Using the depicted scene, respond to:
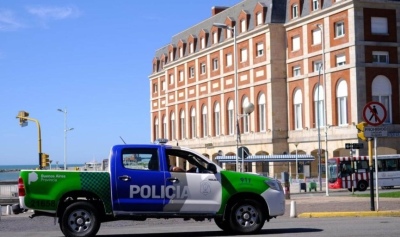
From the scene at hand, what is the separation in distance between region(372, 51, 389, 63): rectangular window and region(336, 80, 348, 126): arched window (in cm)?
330

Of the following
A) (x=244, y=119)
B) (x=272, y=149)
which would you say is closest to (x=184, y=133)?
(x=244, y=119)

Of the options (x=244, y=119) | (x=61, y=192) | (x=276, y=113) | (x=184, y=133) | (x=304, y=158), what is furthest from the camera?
(x=184, y=133)

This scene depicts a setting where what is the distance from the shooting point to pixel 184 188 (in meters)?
16.8

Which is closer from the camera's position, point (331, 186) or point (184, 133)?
point (331, 186)

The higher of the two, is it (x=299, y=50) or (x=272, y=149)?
(x=299, y=50)

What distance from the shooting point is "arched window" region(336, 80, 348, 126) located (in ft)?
221

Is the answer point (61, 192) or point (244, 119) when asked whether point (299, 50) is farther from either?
point (61, 192)

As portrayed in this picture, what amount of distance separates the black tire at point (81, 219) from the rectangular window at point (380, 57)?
5381cm

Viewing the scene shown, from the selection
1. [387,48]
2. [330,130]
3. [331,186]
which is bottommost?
[331,186]

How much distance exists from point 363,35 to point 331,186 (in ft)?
52.3

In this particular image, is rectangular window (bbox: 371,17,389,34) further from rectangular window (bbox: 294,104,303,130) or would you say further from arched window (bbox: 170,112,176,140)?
arched window (bbox: 170,112,176,140)

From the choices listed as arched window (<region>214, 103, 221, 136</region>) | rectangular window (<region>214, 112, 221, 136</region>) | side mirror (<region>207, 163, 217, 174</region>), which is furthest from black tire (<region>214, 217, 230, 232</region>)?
rectangular window (<region>214, 112, 221, 136</region>)

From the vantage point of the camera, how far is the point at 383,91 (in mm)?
67438

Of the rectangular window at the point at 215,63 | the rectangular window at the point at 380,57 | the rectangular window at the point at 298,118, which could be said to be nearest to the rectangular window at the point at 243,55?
the rectangular window at the point at 215,63
